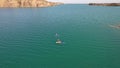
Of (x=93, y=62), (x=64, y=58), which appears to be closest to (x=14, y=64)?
(x=64, y=58)

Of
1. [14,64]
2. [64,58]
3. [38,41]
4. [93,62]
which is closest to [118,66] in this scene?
[93,62]

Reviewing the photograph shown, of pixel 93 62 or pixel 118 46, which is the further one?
pixel 118 46

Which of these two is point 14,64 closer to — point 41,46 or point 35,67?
point 35,67

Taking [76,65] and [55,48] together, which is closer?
[76,65]

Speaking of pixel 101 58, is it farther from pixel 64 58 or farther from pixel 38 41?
pixel 38 41

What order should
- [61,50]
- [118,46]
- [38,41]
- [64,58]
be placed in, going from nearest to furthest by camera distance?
[64,58] → [61,50] → [118,46] → [38,41]

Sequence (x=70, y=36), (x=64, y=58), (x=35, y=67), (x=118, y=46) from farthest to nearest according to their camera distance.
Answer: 1. (x=70, y=36)
2. (x=118, y=46)
3. (x=64, y=58)
4. (x=35, y=67)

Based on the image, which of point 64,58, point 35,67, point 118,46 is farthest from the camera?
point 118,46

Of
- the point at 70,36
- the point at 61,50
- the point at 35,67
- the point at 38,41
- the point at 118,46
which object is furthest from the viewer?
the point at 70,36
